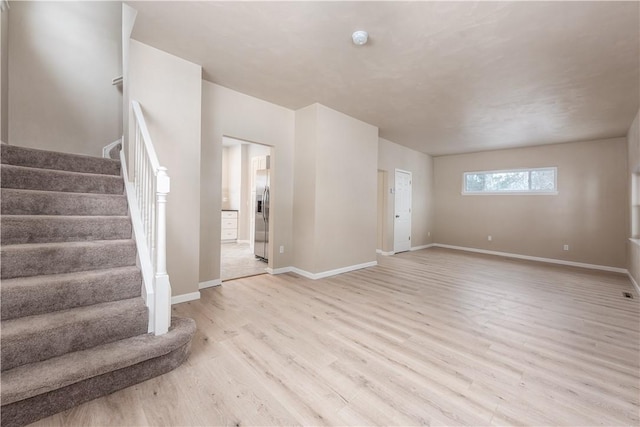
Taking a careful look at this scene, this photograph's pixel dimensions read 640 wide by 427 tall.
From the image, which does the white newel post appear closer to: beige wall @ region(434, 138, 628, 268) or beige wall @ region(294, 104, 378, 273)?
beige wall @ region(294, 104, 378, 273)

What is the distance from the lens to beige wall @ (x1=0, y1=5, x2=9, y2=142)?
2873 millimetres

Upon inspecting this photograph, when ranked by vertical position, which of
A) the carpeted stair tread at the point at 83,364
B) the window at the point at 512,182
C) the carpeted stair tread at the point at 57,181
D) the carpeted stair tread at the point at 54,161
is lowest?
the carpeted stair tread at the point at 83,364

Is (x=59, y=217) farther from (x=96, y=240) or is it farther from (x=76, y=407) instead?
(x=76, y=407)

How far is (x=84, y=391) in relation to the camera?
4.78 ft

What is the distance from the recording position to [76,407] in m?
1.43

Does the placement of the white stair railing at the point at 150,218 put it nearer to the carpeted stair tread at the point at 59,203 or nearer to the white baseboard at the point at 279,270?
the carpeted stair tread at the point at 59,203

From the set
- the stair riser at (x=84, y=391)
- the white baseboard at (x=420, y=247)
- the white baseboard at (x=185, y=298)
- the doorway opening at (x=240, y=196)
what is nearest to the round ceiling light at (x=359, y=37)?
the stair riser at (x=84, y=391)

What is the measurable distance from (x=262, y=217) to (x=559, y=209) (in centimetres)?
646

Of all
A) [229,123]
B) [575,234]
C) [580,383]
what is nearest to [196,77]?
[229,123]

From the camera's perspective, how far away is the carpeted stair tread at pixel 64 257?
Answer: 68.0 inches

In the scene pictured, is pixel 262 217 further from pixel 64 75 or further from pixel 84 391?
pixel 84 391

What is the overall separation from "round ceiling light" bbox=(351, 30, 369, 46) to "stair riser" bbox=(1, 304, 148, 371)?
9.08ft

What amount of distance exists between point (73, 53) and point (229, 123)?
232cm

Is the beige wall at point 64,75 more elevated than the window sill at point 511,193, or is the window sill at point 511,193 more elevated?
the beige wall at point 64,75
